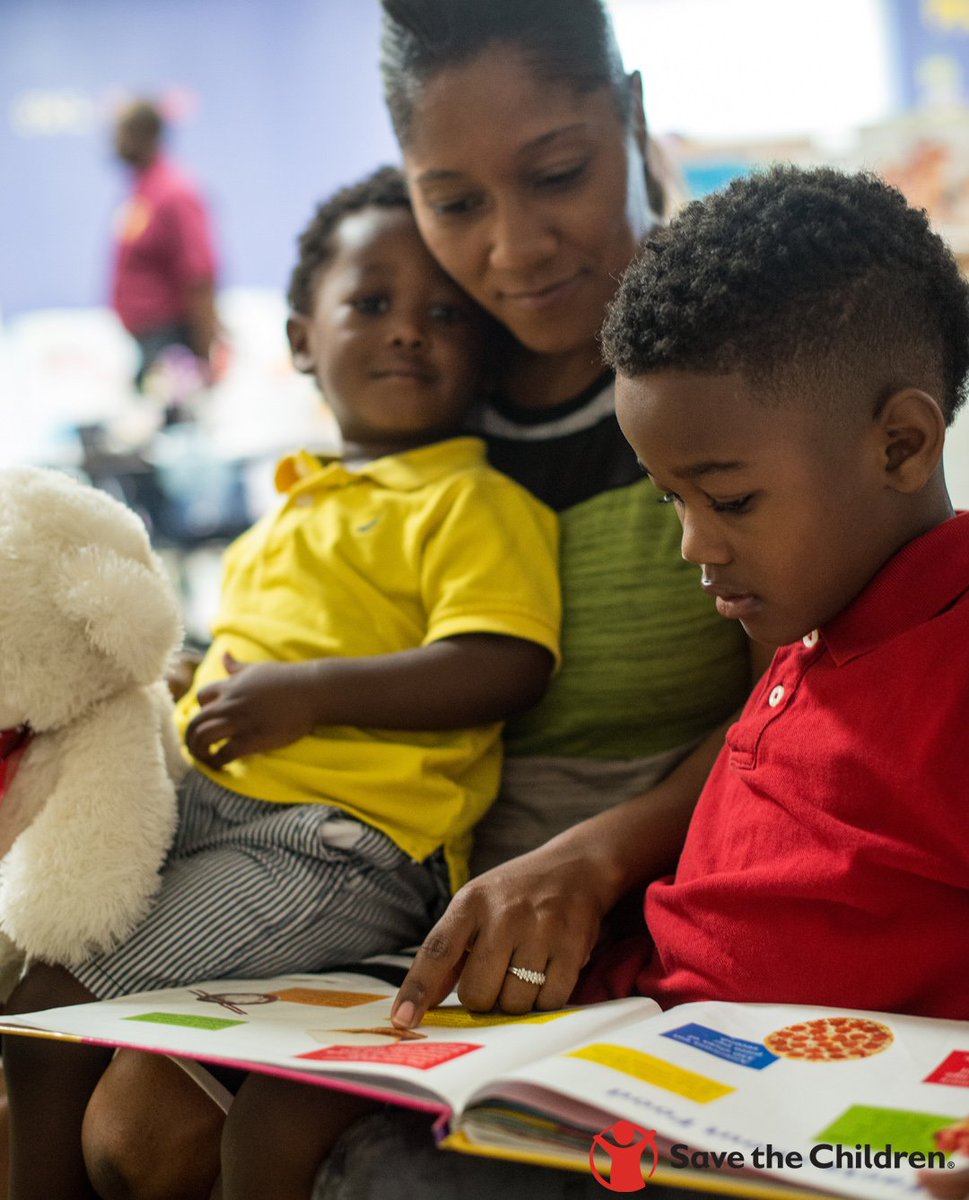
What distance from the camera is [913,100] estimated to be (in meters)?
3.82

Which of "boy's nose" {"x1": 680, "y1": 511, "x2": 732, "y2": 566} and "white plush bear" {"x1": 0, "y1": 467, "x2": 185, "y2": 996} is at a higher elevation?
"boy's nose" {"x1": 680, "y1": 511, "x2": 732, "y2": 566}

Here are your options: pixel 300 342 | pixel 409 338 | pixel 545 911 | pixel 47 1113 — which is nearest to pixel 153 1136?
pixel 47 1113

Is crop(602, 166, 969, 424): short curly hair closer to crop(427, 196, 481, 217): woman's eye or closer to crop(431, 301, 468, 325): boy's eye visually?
crop(427, 196, 481, 217): woman's eye

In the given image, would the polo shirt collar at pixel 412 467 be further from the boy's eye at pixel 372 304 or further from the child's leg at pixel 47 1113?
the child's leg at pixel 47 1113

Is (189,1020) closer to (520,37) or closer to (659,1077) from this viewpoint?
(659,1077)

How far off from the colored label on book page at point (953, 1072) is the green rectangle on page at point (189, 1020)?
0.41 metres

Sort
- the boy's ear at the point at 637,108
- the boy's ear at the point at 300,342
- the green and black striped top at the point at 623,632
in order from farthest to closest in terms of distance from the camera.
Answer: the boy's ear at the point at 300,342
the boy's ear at the point at 637,108
the green and black striped top at the point at 623,632

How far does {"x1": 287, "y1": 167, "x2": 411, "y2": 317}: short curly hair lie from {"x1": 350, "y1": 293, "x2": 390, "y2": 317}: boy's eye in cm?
10

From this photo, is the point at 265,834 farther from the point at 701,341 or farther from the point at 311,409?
the point at 311,409

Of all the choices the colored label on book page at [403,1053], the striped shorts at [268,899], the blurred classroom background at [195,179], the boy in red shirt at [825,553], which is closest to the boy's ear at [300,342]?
the striped shorts at [268,899]

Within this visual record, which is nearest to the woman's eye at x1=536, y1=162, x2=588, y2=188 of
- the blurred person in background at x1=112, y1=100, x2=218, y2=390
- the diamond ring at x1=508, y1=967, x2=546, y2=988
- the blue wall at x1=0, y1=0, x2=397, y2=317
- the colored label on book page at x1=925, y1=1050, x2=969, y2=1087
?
the diamond ring at x1=508, y1=967, x2=546, y2=988

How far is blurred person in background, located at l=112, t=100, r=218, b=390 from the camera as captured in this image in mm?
4395

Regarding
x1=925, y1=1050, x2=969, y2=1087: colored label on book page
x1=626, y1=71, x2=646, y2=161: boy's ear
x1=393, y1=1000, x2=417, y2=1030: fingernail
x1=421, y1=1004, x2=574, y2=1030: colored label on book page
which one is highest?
x1=626, y1=71, x2=646, y2=161: boy's ear

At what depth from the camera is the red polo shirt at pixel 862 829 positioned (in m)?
0.76
